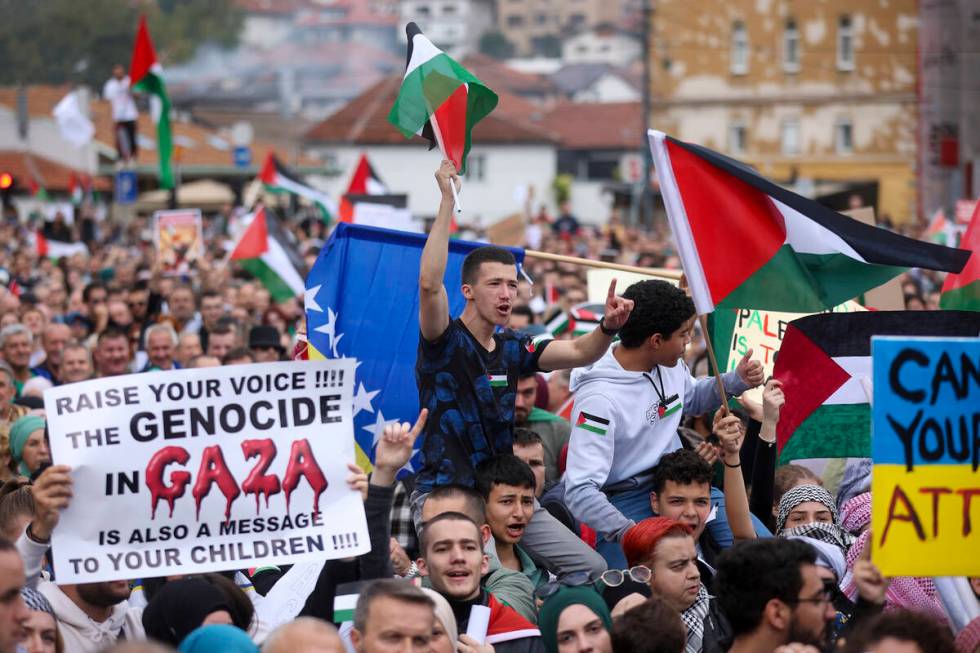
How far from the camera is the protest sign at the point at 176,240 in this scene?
1984cm

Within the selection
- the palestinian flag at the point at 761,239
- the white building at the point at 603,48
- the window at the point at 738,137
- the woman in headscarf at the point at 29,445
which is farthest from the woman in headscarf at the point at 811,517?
the white building at the point at 603,48

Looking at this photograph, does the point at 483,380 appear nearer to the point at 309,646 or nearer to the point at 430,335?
the point at 430,335

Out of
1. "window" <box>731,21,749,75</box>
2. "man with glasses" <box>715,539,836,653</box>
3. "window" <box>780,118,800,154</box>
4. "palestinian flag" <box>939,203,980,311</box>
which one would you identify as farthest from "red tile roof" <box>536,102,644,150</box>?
"man with glasses" <box>715,539,836,653</box>

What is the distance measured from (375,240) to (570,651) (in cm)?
389

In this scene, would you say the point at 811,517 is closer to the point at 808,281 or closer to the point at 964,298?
the point at 808,281

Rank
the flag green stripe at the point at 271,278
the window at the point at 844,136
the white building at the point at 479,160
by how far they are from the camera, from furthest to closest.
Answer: the white building at the point at 479,160
the window at the point at 844,136
the flag green stripe at the point at 271,278

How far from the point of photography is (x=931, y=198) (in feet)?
149

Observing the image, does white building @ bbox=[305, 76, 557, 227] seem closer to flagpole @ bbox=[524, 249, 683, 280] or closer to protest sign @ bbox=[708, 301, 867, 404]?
flagpole @ bbox=[524, 249, 683, 280]

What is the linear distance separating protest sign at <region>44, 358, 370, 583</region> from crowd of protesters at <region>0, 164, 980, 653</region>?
11 centimetres

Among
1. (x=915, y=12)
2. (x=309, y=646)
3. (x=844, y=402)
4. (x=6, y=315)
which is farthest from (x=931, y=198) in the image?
(x=309, y=646)

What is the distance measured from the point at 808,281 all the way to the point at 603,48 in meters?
149

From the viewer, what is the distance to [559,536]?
22.5 feet

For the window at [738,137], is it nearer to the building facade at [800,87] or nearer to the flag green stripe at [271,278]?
the building facade at [800,87]

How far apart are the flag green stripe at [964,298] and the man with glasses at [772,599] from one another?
2.77 meters
